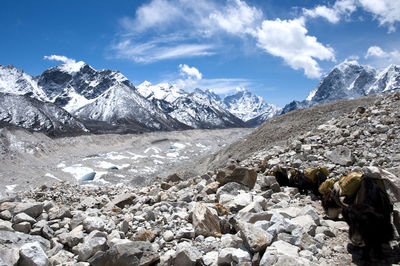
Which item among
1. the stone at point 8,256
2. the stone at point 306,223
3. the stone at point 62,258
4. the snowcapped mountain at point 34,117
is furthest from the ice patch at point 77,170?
the snowcapped mountain at point 34,117

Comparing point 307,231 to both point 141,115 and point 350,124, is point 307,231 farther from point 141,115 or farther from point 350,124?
point 141,115

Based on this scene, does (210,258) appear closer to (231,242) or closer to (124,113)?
(231,242)

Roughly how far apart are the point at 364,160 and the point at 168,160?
166 ft

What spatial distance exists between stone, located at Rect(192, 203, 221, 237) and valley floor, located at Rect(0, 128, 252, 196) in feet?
79.1

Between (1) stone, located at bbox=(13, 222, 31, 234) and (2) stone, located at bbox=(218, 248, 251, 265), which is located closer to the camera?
(2) stone, located at bbox=(218, 248, 251, 265)

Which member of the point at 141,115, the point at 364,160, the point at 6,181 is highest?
the point at 141,115

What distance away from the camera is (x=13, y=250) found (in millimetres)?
4340

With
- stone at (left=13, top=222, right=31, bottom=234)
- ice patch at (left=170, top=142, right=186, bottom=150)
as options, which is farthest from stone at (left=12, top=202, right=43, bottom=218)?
ice patch at (left=170, top=142, right=186, bottom=150)

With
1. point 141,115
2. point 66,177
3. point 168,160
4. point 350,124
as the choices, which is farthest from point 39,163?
point 141,115

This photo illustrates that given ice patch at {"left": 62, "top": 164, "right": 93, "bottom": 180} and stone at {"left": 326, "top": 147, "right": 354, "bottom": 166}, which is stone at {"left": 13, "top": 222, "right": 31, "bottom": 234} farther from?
ice patch at {"left": 62, "top": 164, "right": 93, "bottom": 180}

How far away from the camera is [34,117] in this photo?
101 meters

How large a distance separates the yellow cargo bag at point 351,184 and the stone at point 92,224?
4540 mm

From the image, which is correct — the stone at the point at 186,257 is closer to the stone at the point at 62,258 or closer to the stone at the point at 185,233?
the stone at the point at 185,233

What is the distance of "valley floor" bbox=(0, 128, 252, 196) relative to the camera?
37.1 m
